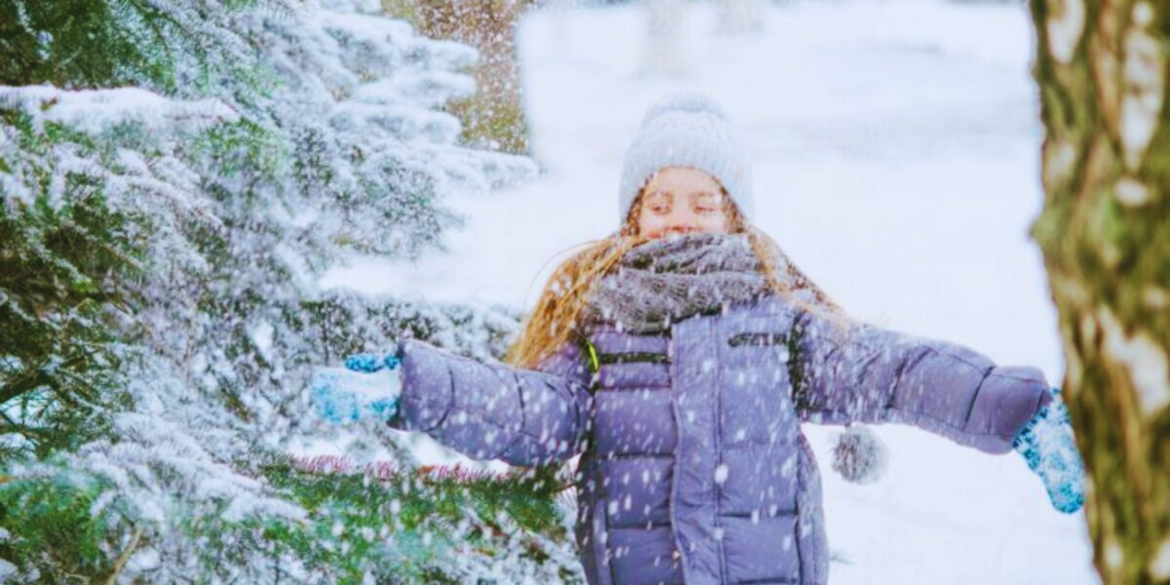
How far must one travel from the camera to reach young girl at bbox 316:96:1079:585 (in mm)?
2424

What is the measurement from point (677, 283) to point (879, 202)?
8.41 metres

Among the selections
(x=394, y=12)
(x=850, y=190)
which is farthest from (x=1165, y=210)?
(x=850, y=190)

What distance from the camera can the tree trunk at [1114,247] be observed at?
2.83ft

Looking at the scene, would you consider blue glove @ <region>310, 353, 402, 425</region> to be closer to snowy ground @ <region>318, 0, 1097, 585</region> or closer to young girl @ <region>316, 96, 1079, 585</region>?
young girl @ <region>316, 96, 1079, 585</region>

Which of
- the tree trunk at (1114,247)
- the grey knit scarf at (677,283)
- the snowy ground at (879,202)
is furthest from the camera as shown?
the snowy ground at (879,202)

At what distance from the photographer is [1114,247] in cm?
89

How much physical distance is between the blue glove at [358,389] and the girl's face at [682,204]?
32.2 inches

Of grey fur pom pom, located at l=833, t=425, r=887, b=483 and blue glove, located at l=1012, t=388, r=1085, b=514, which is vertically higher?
blue glove, located at l=1012, t=388, r=1085, b=514

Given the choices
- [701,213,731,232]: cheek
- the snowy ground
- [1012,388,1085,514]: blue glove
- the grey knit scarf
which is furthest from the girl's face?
[1012,388,1085,514]: blue glove

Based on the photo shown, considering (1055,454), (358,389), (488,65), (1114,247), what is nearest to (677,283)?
(358,389)

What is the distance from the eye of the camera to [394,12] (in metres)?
3.55

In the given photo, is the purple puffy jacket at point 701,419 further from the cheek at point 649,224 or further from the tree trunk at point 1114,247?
the tree trunk at point 1114,247

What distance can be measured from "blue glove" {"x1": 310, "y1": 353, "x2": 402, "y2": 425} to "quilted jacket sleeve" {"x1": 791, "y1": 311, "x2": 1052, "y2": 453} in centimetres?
97

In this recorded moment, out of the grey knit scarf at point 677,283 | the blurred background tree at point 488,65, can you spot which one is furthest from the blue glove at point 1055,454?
the blurred background tree at point 488,65
